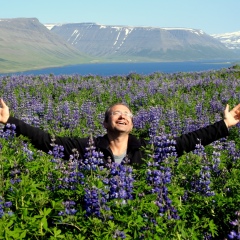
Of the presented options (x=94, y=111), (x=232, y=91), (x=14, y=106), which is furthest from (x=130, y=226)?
(x=232, y=91)

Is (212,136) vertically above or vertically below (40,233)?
above

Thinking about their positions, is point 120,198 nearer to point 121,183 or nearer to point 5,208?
point 121,183

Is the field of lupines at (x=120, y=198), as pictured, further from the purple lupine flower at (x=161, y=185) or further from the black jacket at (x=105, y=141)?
the black jacket at (x=105, y=141)

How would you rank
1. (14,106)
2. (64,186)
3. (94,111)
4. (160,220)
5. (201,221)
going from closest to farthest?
(160,220), (201,221), (64,186), (94,111), (14,106)

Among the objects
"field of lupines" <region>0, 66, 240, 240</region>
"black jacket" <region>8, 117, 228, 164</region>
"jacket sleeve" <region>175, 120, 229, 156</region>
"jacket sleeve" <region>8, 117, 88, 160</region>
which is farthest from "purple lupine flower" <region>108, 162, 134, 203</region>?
"jacket sleeve" <region>175, 120, 229, 156</region>

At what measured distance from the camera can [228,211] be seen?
341 centimetres

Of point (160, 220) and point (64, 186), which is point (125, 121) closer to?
point (64, 186)

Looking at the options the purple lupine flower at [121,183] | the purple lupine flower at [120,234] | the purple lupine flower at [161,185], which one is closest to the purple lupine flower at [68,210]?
the purple lupine flower at [121,183]

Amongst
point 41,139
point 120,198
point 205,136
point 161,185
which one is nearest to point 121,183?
point 120,198

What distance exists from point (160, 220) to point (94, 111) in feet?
21.9

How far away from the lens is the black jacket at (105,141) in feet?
14.1

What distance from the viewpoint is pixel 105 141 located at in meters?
4.32

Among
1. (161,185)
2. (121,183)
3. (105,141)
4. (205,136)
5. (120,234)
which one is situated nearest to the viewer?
(120,234)

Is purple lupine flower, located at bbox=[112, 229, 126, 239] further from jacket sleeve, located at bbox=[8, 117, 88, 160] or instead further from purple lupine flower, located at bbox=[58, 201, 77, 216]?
jacket sleeve, located at bbox=[8, 117, 88, 160]
